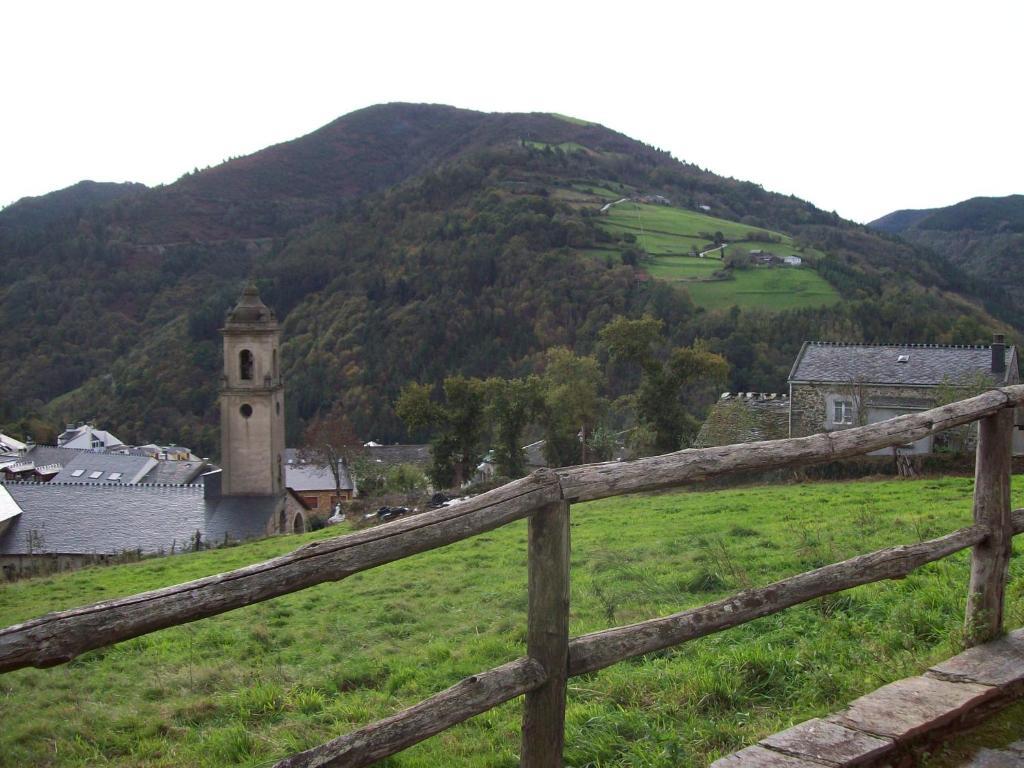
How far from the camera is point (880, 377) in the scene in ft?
104

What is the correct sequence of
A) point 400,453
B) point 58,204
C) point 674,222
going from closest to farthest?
point 400,453 → point 674,222 → point 58,204

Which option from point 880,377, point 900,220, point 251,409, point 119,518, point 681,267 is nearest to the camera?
point 119,518

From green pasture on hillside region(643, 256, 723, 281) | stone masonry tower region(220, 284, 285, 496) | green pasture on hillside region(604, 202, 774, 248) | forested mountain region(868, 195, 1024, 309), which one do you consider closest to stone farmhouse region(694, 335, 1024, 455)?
stone masonry tower region(220, 284, 285, 496)

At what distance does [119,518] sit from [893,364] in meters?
27.9

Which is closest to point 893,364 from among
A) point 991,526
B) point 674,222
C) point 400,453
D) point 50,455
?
point 991,526

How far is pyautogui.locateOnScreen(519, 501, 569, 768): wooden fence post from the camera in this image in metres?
2.84

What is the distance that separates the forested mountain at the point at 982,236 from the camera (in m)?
97.9

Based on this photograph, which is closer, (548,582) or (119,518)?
(548,582)

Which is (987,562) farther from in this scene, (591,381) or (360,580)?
(591,381)

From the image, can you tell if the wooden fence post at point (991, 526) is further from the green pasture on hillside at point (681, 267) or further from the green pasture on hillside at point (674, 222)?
the green pasture on hillside at point (674, 222)

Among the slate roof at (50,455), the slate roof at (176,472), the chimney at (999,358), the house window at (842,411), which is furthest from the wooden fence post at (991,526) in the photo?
the slate roof at (50,455)

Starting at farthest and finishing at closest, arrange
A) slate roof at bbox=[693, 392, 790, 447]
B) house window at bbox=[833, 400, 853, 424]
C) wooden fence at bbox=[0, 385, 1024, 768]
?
house window at bbox=[833, 400, 853, 424], slate roof at bbox=[693, 392, 790, 447], wooden fence at bbox=[0, 385, 1024, 768]

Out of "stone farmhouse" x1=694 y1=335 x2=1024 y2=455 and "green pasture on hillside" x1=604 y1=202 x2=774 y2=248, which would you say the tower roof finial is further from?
"green pasture on hillside" x1=604 y1=202 x2=774 y2=248

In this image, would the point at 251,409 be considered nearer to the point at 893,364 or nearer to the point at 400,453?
the point at 893,364
